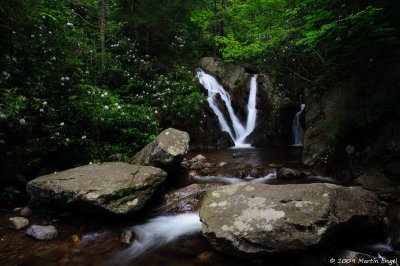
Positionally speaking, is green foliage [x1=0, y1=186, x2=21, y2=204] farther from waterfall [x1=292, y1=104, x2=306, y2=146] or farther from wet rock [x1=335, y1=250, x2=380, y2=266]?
waterfall [x1=292, y1=104, x2=306, y2=146]

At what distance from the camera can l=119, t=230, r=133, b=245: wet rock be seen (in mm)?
4663

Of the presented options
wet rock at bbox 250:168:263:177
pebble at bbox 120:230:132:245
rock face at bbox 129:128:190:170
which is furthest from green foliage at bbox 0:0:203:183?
wet rock at bbox 250:168:263:177

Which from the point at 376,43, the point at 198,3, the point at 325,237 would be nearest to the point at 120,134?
the point at 325,237

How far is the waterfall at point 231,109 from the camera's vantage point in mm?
13576

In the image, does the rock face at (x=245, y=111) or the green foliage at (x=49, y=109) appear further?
the rock face at (x=245, y=111)

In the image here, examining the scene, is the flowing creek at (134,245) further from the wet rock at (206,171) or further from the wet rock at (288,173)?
the wet rock at (288,173)

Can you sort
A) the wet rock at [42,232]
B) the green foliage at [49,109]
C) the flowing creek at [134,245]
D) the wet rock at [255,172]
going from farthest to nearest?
the wet rock at [255,172], the green foliage at [49,109], the wet rock at [42,232], the flowing creek at [134,245]

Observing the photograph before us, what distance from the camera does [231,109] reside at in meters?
14.4

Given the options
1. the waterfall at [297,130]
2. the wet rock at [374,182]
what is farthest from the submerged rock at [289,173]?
the waterfall at [297,130]

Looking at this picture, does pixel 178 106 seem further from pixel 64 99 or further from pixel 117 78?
pixel 64 99

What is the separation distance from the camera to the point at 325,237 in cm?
379

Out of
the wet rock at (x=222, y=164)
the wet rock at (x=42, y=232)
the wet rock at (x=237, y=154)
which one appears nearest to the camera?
the wet rock at (x=42, y=232)

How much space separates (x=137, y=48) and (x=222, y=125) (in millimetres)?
5513

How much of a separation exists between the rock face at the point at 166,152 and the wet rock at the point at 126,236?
1735mm
